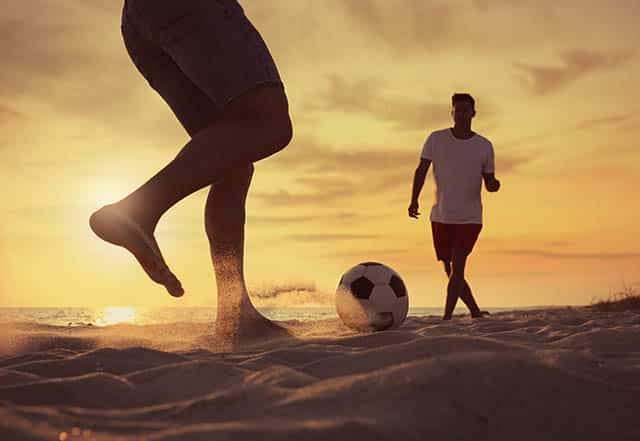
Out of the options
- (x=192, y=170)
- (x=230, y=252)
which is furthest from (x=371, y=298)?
(x=192, y=170)

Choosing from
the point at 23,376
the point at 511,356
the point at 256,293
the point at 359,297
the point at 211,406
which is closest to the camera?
the point at 211,406

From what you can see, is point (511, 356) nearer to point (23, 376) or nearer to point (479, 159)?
point (23, 376)

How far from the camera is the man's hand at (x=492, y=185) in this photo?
5.89m

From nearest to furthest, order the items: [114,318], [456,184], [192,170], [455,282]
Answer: [192,170], [455,282], [456,184], [114,318]

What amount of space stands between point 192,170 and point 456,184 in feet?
11.9

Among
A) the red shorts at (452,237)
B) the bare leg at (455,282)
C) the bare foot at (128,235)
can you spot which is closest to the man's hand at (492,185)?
the red shorts at (452,237)

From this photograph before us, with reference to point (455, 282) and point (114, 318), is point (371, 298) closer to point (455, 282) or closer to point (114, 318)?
point (455, 282)

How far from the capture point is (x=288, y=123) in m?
2.87

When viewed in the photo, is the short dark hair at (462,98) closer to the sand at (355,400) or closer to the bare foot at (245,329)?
the bare foot at (245,329)

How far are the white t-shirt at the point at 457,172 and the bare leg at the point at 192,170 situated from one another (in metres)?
3.26

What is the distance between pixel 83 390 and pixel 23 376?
34 cm

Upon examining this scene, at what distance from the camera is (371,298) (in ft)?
12.1

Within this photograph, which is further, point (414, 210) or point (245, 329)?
point (414, 210)

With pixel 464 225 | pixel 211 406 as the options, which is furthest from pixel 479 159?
pixel 211 406
